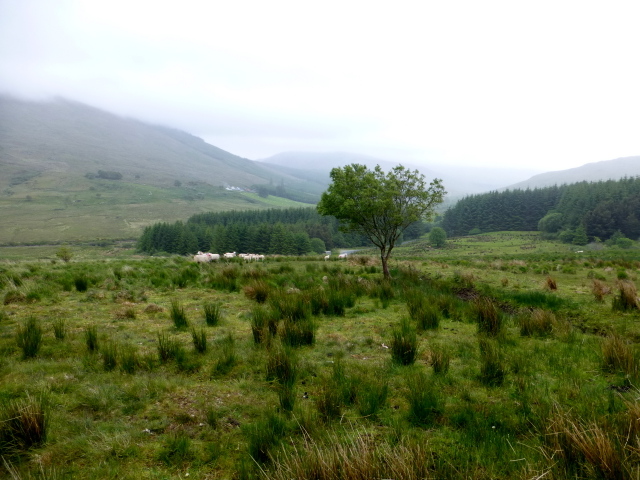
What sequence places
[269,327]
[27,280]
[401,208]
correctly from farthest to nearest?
[401,208] < [27,280] < [269,327]

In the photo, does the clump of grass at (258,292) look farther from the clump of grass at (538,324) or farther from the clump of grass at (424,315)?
the clump of grass at (538,324)

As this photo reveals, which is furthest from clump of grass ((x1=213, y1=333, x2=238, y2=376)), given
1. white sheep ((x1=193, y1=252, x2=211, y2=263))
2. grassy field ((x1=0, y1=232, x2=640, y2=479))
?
white sheep ((x1=193, y1=252, x2=211, y2=263))

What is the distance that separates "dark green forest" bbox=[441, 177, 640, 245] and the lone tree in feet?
244

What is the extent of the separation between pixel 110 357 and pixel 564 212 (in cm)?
10662

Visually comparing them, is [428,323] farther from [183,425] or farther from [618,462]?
[183,425]

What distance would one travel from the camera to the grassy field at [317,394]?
2406 millimetres

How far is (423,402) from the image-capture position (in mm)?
3348

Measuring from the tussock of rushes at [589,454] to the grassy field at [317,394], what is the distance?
11mm

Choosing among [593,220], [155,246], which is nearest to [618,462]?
[155,246]

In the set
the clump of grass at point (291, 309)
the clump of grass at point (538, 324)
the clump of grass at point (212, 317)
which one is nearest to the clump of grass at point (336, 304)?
the clump of grass at point (291, 309)

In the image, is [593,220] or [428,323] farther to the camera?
[593,220]

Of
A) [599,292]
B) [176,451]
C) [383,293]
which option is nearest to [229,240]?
[383,293]

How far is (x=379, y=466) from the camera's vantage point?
2.08 m

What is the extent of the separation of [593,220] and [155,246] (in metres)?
110
